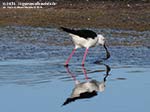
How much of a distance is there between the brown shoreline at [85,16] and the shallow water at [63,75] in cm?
298

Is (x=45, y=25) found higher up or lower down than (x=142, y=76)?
lower down

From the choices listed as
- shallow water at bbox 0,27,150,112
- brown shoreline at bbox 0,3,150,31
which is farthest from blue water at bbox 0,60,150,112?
brown shoreline at bbox 0,3,150,31

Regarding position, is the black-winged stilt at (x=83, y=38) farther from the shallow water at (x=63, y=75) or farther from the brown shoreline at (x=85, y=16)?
the brown shoreline at (x=85, y=16)

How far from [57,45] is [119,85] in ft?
21.6

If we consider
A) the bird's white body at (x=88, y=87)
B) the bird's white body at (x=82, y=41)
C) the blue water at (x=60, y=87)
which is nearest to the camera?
the blue water at (x=60, y=87)

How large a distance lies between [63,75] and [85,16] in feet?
42.0

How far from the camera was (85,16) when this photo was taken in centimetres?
2659

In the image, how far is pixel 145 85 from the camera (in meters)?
12.7

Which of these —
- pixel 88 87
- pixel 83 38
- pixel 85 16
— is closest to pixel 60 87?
pixel 88 87

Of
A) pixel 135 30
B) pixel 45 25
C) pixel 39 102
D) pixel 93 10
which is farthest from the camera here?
pixel 93 10

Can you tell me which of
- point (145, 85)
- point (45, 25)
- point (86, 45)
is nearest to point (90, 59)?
Result: point (86, 45)

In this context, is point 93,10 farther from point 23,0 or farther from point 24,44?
point 24,44

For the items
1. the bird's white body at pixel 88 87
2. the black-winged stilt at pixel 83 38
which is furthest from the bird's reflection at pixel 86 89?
the black-winged stilt at pixel 83 38

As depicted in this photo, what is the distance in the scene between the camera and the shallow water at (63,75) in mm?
10828
